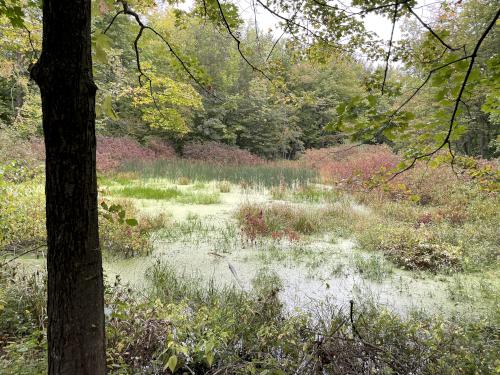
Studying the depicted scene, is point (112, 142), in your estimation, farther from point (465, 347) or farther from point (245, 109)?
point (465, 347)

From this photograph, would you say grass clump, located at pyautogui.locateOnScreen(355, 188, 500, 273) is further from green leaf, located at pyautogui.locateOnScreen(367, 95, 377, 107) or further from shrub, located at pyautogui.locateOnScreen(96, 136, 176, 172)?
shrub, located at pyautogui.locateOnScreen(96, 136, 176, 172)

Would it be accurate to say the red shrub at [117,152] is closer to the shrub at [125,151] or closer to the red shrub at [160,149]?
the shrub at [125,151]

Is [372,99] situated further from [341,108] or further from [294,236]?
[294,236]

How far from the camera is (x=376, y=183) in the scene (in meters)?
1.91

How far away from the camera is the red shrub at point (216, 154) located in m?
14.7

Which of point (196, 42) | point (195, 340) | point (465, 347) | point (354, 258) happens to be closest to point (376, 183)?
point (465, 347)

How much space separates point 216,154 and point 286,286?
1233 centimetres

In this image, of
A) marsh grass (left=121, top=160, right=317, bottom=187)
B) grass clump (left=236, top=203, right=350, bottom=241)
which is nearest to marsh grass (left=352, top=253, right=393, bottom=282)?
grass clump (left=236, top=203, right=350, bottom=241)

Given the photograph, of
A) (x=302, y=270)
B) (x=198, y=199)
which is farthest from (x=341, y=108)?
(x=198, y=199)

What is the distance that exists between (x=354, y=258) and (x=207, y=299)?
6.94ft

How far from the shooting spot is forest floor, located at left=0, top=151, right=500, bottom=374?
175 cm

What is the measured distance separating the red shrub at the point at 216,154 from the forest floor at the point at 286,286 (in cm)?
708

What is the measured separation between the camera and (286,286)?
3203 millimetres

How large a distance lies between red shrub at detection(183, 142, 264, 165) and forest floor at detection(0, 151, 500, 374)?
708cm
